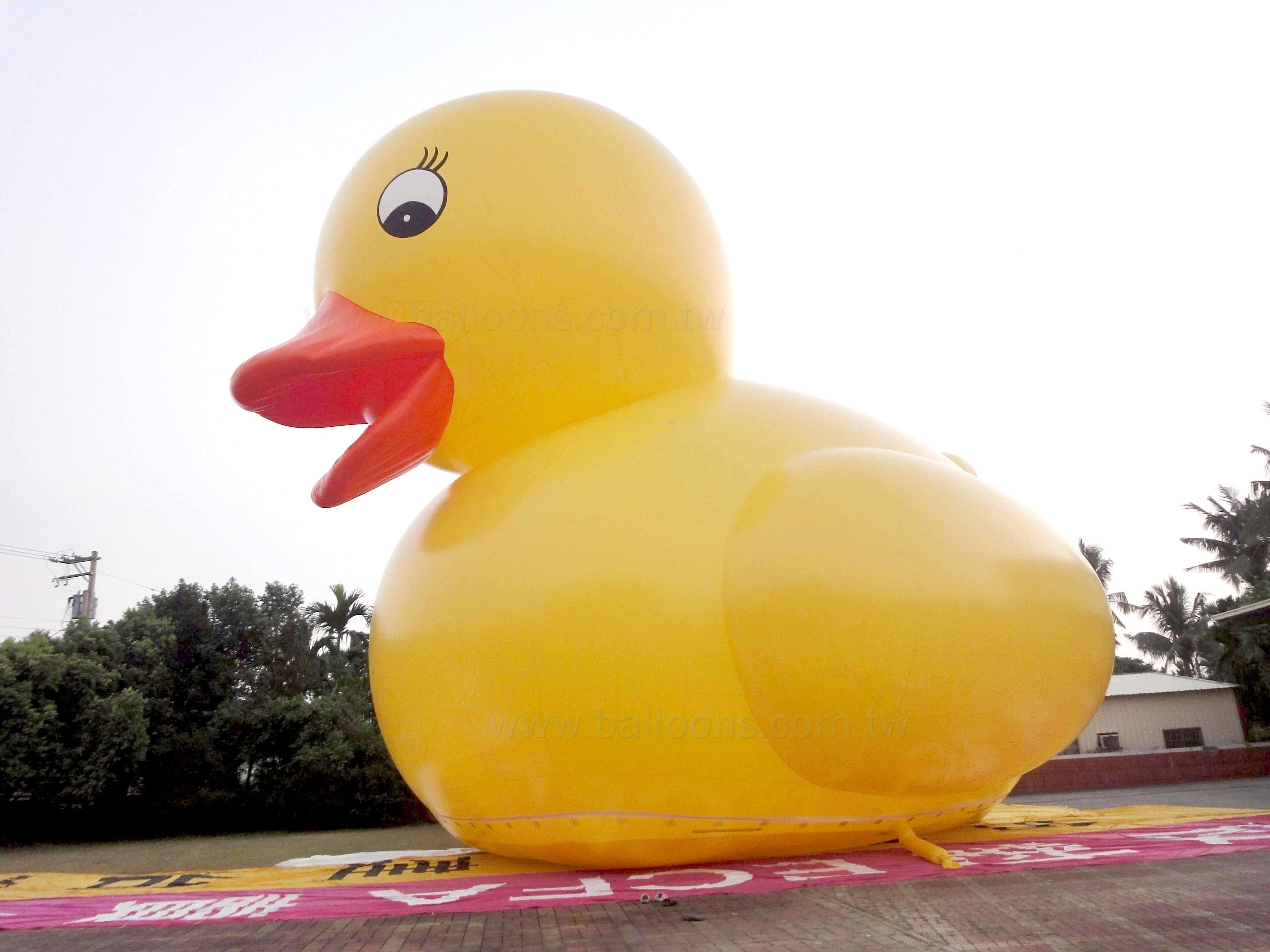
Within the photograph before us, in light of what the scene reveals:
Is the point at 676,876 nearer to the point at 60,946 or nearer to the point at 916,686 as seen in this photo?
the point at 916,686

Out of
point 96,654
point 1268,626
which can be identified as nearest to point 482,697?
point 96,654

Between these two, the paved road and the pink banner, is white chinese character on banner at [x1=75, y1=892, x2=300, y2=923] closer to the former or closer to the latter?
the pink banner

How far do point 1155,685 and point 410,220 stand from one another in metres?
19.2

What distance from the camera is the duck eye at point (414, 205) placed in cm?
672

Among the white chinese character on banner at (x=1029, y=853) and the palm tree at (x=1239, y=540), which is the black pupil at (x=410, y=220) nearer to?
the white chinese character on banner at (x=1029, y=853)

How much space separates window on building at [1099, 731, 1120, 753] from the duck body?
14.1 meters

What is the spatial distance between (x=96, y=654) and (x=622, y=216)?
12.0 m

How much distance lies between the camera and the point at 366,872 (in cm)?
682

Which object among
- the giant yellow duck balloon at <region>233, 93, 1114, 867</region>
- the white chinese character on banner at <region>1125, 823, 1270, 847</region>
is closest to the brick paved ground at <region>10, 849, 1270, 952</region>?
the giant yellow duck balloon at <region>233, 93, 1114, 867</region>

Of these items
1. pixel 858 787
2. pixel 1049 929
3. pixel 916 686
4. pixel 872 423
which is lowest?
pixel 1049 929

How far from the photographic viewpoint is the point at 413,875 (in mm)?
6590

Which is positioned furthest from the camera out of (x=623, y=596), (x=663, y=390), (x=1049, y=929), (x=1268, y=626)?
(x=1268, y=626)

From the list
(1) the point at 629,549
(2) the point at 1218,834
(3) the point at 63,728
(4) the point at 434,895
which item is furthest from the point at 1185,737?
(3) the point at 63,728

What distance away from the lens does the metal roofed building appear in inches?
714
